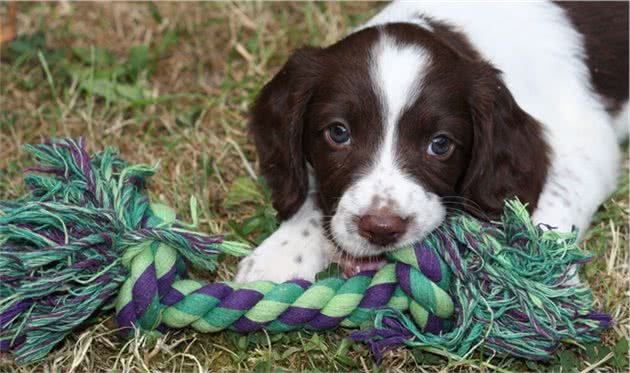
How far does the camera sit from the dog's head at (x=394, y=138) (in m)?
3.57

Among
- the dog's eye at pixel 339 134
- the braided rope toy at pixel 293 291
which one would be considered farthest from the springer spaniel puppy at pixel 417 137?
the braided rope toy at pixel 293 291

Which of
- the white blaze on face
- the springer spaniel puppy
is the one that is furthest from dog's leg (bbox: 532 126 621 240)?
the white blaze on face

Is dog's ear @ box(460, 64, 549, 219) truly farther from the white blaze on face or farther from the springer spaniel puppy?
the white blaze on face

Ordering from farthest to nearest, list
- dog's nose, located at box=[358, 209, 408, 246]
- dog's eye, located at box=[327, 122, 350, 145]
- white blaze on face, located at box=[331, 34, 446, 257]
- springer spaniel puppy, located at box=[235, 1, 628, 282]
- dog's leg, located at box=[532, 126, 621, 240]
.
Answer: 1. dog's leg, located at box=[532, 126, 621, 240]
2. dog's eye, located at box=[327, 122, 350, 145]
3. springer spaniel puppy, located at box=[235, 1, 628, 282]
4. white blaze on face, located at box=[331, 34, 446, 257]
5. dog's nose, located at box=[358, 209, 408, 246]

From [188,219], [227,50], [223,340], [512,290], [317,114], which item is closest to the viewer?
[512,290]

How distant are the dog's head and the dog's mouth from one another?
3.1 inches

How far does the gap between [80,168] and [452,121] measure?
150 centimetres

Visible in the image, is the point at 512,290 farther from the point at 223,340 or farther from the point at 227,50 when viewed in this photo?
the point at 227,50

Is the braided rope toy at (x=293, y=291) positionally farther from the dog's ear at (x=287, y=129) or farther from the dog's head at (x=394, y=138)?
the dog's ear at (x=287, y=129)

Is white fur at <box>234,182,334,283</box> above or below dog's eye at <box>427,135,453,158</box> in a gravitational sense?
below

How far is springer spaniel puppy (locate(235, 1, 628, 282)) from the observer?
12.0 ft

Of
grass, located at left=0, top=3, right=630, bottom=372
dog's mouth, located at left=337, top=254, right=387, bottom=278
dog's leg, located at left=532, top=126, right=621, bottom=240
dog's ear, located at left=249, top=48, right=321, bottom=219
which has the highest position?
dog's ear, located at left=249, top=48, right=321, bottom=219

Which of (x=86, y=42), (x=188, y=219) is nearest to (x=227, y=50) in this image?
(x=86, y=42)

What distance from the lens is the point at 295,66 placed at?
411cm
